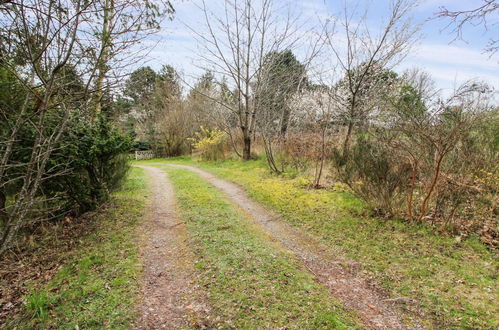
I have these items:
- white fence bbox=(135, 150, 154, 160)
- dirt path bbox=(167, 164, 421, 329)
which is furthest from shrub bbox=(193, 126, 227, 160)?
dirt path bbox=(167, 164, 421, 329)

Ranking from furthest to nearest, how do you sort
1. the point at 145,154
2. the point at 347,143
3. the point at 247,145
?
the point at 145,154
the point at 247,145
the point at 347,143

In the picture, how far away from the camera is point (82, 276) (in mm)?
3584

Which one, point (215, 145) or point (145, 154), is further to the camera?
point (145, 154)

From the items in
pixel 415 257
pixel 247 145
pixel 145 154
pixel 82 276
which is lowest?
pixel 82 276

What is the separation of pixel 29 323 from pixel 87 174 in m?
3.91

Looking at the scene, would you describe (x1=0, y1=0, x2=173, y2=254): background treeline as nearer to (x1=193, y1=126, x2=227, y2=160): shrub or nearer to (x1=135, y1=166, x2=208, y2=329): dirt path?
(x1=135, y1=166, x2=208, y2=329): dirt path

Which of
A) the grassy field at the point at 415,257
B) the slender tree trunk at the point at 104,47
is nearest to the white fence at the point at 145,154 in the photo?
the grassy field at the point at 415,257

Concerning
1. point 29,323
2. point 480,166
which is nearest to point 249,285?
point 29,323

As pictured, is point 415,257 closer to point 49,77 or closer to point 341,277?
point 341,277

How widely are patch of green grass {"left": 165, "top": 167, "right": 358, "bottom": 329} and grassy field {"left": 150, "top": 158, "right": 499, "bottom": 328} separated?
0.98m

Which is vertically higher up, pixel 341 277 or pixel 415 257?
pixel 415 257

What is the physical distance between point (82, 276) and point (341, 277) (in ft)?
11.9

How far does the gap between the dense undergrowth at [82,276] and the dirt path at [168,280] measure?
7.1 inches

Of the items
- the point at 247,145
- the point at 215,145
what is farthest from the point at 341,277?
the point at 215,145
